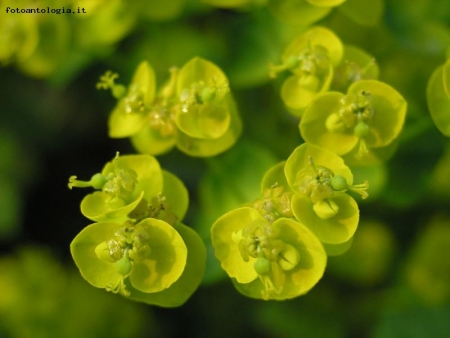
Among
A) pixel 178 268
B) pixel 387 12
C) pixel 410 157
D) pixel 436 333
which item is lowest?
pixel 436 333

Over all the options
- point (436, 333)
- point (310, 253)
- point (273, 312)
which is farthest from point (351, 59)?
point (273, 312)

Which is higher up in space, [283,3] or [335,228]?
[283,3]

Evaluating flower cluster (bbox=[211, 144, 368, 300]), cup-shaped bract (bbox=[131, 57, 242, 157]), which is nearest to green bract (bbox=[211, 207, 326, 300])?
flower cluster (bbox=[211, 144, 368, 300])

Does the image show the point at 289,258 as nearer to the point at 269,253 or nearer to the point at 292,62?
the point at 269,253

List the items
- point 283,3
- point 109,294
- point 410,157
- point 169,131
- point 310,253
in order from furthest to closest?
point 109,294, point 410,157, point 283,3, point 169,131, point 310,253

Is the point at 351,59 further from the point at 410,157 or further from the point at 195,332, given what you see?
the point at 195,332

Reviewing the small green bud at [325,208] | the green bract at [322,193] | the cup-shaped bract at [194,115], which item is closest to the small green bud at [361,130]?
the green bract at [322,193]

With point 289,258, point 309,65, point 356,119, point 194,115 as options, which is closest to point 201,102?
point 194,115
